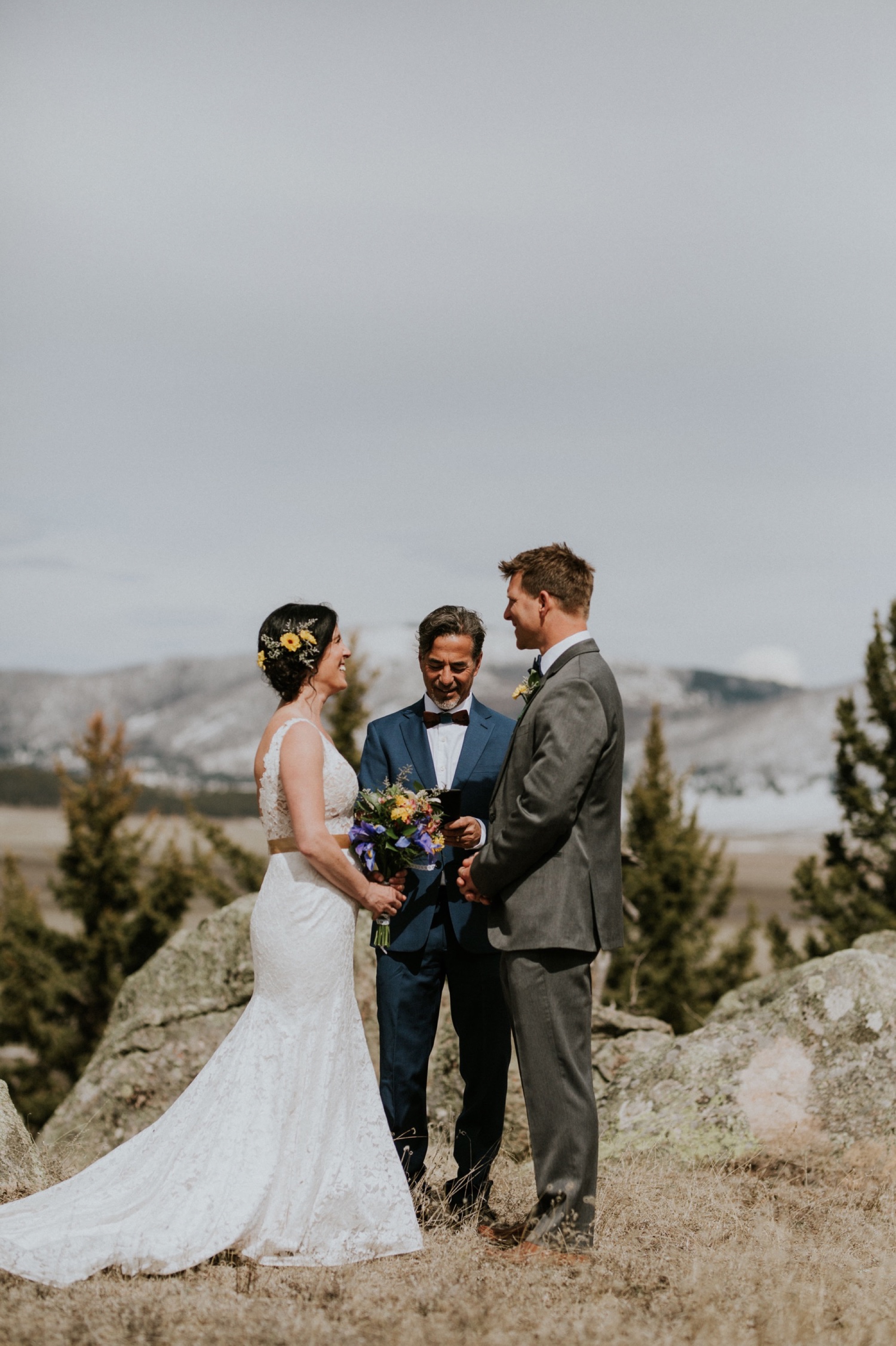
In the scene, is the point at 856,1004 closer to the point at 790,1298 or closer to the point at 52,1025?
the point at 790,1298

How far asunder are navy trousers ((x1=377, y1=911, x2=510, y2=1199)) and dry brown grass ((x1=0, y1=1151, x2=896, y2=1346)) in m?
0.36

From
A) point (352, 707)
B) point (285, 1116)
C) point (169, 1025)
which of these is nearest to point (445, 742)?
point (285, 1116)

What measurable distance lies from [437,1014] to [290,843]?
1153mm

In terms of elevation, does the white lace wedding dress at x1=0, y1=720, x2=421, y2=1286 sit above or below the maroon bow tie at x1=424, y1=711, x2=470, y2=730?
below

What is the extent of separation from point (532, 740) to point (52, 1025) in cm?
2495

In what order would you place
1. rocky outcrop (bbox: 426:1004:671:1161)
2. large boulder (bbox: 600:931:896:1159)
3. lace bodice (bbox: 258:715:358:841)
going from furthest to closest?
rocky outcrop (bbox: 426:1004:671:1161) → large boulder (bbox: 600:931:896:1159) → lace bodice (bbox: 258:715:358:841)

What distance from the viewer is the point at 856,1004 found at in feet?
23.3

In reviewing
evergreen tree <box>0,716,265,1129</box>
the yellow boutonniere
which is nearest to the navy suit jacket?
the yellow boutonniere

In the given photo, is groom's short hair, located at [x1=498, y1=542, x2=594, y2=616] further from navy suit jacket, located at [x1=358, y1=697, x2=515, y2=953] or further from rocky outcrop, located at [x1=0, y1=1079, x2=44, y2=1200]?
rocky outcrop, located at [x1=0, y1=1079, x2=44, y2=1200]

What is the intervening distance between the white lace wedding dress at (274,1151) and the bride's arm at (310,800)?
8cm

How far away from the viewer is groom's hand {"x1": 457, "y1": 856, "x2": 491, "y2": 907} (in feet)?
15.6

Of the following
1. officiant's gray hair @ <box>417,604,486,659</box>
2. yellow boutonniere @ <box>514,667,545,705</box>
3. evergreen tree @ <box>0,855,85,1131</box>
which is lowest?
Result: evergreen tree @ <box>0,855,85,1131</box>

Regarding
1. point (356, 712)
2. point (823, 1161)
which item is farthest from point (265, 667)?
point (356, 712)

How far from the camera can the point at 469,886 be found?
15.7 ft
